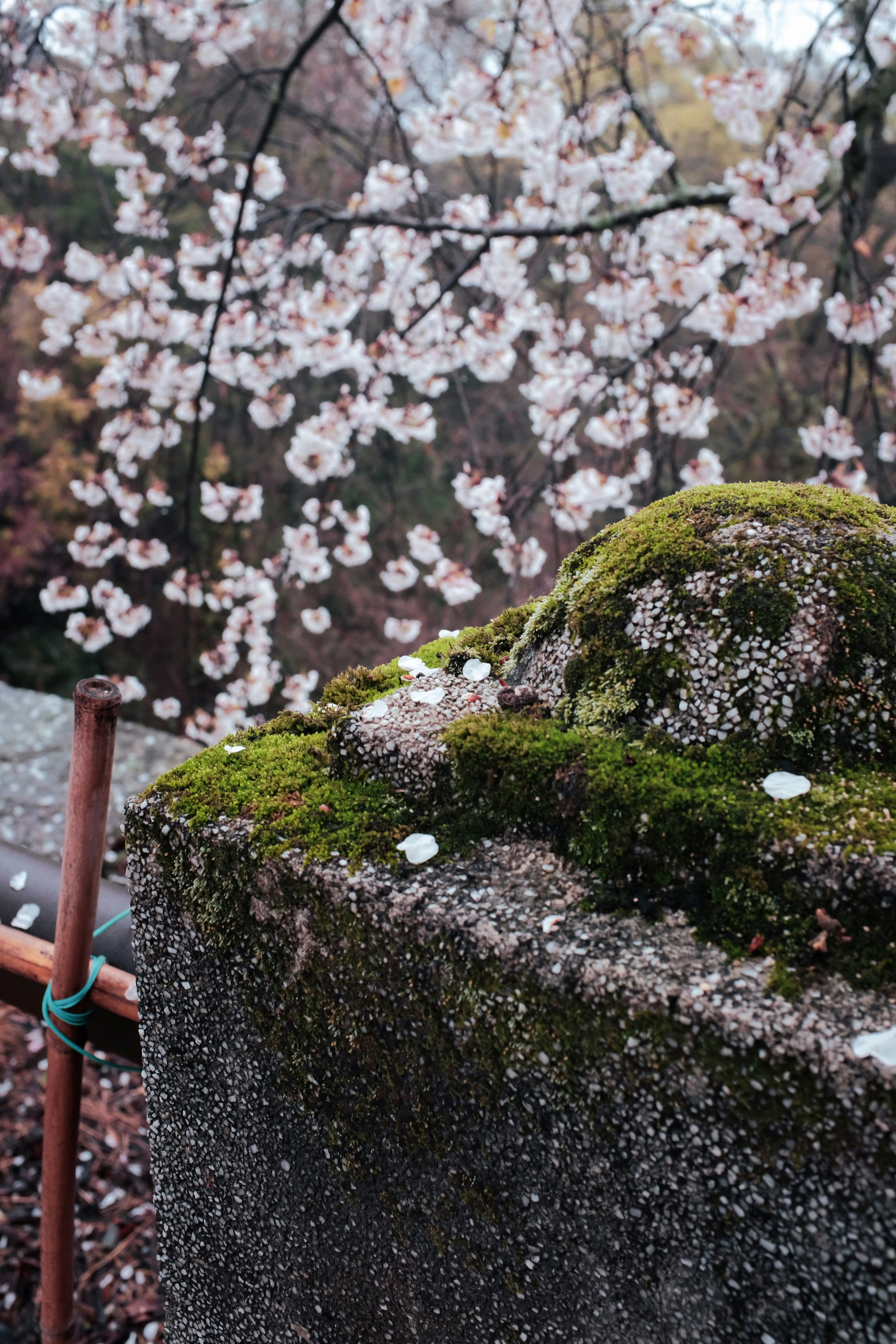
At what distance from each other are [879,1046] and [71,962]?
1.27 metres

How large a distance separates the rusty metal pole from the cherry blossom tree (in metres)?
1.84

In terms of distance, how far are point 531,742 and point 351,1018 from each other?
0.40 m

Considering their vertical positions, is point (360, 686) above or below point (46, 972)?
above

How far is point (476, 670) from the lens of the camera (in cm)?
130

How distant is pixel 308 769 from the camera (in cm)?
115

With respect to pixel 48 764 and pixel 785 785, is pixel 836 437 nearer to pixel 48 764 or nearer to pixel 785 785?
pixel 785 785

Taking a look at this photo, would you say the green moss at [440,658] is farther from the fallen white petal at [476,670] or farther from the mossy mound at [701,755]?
the mossy mound at [701,755]

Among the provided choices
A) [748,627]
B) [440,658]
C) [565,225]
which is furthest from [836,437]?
[748,627]

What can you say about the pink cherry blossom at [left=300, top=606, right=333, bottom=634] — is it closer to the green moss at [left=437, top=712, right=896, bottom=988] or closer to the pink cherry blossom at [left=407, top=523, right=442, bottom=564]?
the pink cherry blossom at [left=407, top=523, right=442, bottom=564]

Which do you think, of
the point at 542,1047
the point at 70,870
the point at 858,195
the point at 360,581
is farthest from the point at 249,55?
the point at 542,1047

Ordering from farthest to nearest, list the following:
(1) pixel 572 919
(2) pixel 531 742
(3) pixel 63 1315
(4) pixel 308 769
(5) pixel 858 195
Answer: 1. (5) pixel 858 195
2. (3) pixel 63 1315
3. (4) pixel 308 769
4. (2) pixel 531 742
5. (1) pixel 572 919

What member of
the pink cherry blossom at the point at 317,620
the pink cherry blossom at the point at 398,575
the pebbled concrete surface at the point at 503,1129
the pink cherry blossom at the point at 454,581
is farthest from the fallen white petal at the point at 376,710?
the pink cherry blossom at the point at 317,620

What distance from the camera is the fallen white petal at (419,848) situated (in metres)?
0.98

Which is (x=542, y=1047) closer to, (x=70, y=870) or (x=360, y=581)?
(x=70, y=870)
